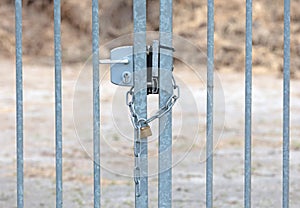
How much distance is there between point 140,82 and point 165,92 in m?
0.10

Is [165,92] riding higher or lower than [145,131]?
higher

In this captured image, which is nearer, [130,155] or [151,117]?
[151,117]

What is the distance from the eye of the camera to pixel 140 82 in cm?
288

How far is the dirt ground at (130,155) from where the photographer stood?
21.2 feet

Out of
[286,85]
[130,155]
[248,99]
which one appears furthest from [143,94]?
[130,155]

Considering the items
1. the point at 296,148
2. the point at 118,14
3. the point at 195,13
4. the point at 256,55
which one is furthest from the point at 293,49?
the point at 296,148

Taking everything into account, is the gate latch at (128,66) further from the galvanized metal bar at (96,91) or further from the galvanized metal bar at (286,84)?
the galvanized metal bar at (286,84)

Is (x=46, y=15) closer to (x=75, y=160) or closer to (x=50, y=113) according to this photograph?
(x=50, y=113)

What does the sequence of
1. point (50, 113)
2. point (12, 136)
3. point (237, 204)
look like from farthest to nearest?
1. point (50, 113)
2. point (12, 136)
3. point (237, 204)

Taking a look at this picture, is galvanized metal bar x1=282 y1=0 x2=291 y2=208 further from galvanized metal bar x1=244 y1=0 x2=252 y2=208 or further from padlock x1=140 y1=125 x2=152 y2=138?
padlock x1=140 y1=125 x2=152 y2=138

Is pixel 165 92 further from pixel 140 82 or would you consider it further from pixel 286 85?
pixel 286 85

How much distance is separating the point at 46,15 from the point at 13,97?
10.8 ft

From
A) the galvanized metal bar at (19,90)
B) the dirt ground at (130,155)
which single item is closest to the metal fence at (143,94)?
the galvanized metal bar at (19,90)

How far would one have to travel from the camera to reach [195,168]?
294 inches
